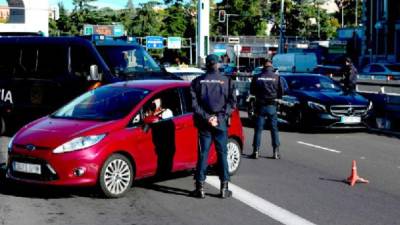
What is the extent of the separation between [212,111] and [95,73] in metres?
6.07

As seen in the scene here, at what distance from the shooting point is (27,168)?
830cm

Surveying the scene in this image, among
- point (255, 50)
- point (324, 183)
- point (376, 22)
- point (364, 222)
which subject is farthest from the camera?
point (255, 50)

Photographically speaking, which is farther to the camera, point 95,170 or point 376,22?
point 376,22

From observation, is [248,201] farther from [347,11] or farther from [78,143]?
[347,11]

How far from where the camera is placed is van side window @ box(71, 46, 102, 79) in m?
14.6

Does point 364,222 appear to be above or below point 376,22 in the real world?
below

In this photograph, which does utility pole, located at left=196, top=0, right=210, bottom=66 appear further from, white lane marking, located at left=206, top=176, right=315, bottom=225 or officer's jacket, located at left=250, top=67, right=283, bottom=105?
white lane marking, located at left=206, top=176, right=315, bottom=225

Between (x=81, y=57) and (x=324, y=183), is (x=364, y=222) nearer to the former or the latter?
(x=324, y=183)

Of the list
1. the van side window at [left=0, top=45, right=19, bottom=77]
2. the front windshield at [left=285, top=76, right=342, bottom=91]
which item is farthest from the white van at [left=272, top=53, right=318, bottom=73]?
the van side window at [left=0, top=45, right=19, bottom=77]

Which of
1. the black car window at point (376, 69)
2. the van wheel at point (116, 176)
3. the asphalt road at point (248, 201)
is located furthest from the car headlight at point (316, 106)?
the black car window at point (376, 69)

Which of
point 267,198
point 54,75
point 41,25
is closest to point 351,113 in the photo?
point 54,75

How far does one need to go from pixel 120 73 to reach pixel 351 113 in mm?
5646

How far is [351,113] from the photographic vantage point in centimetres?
1638

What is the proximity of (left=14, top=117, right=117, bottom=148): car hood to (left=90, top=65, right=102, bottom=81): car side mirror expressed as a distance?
5.05 meters
